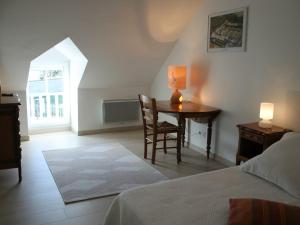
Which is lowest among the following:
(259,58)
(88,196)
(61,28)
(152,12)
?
(88,196)

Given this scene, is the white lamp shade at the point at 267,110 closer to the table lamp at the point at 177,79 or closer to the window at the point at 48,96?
the table lamp at the point at 177,79

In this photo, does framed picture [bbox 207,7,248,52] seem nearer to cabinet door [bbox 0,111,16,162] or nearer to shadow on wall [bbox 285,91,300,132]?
shadow on wall [bbox 285,91,300,132]

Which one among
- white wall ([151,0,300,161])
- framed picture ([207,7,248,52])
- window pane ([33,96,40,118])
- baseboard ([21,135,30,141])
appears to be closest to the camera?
white wall ([151,0,300,161])

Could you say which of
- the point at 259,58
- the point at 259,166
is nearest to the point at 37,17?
the point at 259,58

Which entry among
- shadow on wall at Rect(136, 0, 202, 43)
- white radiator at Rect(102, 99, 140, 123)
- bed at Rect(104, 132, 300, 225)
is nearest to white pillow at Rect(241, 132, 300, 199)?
bed at Rect(104, 132, 300, 225)

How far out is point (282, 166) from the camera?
1.94 metres

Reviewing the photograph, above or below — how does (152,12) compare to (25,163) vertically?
above

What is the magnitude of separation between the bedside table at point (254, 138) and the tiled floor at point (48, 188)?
685mm

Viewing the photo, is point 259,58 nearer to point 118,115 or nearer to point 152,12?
point 152,12

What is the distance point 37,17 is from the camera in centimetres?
351

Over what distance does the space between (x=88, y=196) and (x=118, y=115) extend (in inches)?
100

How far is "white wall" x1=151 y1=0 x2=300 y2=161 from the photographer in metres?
2.84

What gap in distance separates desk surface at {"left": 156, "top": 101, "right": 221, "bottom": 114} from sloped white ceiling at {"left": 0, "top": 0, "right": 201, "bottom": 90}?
1046mm

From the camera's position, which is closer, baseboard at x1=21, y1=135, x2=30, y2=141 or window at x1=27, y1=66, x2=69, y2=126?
baseboard at x1=21, y1=135, x2=30, y2=141
